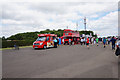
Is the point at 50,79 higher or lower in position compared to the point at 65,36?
lower

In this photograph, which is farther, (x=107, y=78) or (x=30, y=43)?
(x=30, y=43)

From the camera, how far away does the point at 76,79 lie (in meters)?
4.48

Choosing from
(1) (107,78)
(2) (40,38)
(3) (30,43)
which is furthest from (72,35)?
(1) (107,78)

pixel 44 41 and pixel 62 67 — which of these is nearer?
pixel 62 67

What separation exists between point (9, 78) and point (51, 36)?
1564cm

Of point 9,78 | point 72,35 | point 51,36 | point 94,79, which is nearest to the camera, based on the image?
point 94,79

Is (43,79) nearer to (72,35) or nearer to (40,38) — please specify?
(40,38)

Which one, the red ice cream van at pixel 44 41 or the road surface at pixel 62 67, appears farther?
the red ice cream van at pixel 44 41

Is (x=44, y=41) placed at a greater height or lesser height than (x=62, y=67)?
greater

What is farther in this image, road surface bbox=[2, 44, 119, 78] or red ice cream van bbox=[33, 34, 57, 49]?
red ice cream van bbox=[33, 34, 57, 49]

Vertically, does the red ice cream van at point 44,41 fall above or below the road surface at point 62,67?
above

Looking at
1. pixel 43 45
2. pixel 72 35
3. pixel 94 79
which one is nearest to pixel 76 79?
pixel 94 79

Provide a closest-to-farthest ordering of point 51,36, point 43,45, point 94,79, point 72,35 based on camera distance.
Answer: point 94,79 → point 43,45 → point 51,36 → point 72,35

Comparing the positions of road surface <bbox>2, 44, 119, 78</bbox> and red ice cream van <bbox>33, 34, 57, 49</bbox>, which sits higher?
red ice cream van <bbox>33, 34, 57, 49</bbox>
